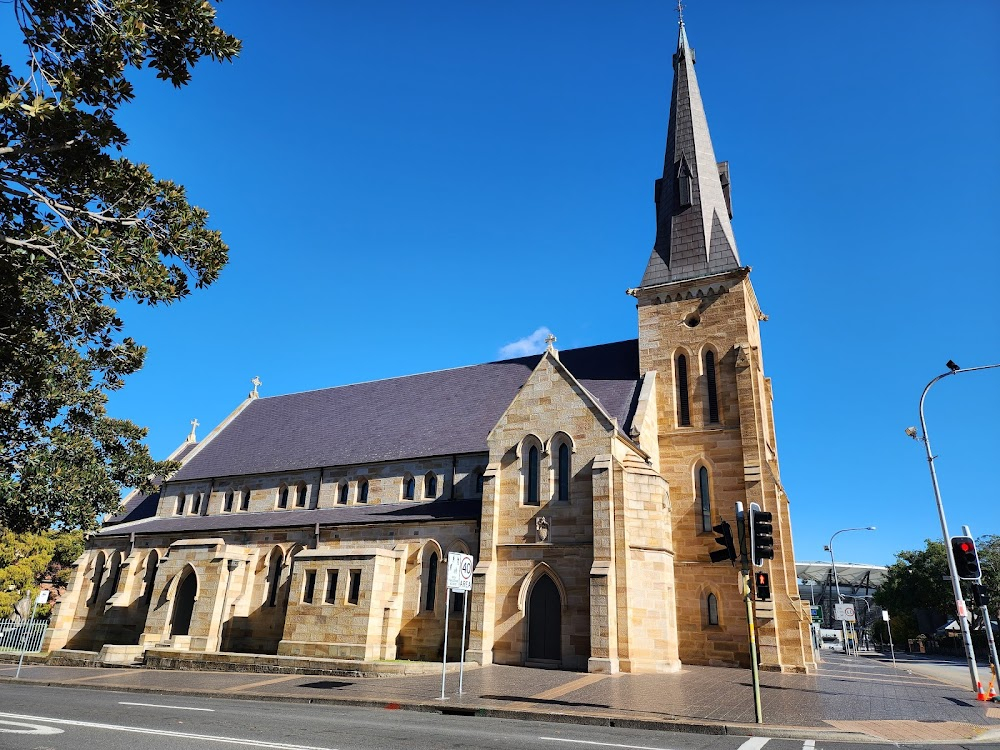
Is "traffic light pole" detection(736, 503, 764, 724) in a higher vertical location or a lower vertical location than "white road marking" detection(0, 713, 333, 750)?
higher

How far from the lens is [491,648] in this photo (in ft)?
74.4

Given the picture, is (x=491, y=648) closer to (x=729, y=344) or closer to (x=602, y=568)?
(x=602, y=568)

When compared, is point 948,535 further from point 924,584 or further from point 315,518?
point 924,584

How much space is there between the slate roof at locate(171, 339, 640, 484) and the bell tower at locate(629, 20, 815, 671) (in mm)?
2373

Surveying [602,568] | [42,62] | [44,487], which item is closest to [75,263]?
[42,62]

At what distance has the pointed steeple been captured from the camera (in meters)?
29.8

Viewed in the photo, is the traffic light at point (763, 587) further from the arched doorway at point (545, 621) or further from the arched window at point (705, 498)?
the arched window at point (705, 498)

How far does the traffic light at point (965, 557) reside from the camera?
17.2 metres

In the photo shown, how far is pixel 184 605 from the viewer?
1166 inches

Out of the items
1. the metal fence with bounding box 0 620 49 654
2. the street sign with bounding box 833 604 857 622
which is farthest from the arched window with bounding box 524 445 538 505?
the street sign with bounding box 833 604 857 622

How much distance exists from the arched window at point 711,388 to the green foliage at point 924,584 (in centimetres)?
3804

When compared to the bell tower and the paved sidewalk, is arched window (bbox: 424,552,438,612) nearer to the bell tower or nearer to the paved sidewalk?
the paved sidewalk

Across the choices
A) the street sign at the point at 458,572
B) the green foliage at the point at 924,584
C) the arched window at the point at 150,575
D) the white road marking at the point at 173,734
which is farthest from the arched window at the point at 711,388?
the green foliage at the point at 924,584

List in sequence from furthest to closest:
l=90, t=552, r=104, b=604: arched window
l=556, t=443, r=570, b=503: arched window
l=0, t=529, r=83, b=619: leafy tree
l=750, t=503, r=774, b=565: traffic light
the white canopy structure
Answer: the white canopy structure
l=0, t=529, r=83, b=619: leafy tree
l=90, t=552, r=104, b=604: arched window
l=556, t=443, r=570, b=503: arched window
l=750, t=503, r=774, b=565: traffic light
